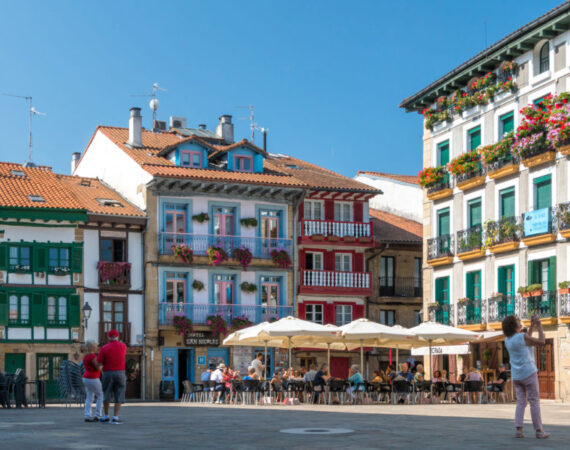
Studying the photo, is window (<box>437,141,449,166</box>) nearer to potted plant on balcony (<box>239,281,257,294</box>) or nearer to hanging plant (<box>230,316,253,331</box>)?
potted plant on balcony (<box>239,281,257,294</box>)

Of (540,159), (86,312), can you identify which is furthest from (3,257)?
(540,159)

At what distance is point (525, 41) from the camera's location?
132ft

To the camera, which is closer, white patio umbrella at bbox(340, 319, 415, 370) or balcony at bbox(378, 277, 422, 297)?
white patio umbrella at bbox(340, 319, 415, 370)

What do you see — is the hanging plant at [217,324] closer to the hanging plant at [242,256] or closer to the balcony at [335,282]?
the hanging plant at [242,256]

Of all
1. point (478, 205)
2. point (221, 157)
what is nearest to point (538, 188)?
point (478, 205)

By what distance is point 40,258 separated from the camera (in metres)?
46.5

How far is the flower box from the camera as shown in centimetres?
3897

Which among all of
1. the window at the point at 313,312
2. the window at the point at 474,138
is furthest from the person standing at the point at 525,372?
the window at the point at 313,312

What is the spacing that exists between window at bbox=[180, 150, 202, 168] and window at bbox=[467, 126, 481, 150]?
534 inches

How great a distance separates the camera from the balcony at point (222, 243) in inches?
1943

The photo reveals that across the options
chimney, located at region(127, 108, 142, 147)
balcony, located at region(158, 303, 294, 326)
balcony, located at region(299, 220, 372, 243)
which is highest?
chimney, located at region(127, 108, 142, 147)

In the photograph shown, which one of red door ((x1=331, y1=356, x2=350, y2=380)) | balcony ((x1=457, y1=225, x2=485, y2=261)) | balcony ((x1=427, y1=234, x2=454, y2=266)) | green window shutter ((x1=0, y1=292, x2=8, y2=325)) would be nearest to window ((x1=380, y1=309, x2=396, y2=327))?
red door ((x1=331, y1=356, x2=350, y2=380))

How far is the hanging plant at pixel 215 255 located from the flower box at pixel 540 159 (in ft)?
50.8

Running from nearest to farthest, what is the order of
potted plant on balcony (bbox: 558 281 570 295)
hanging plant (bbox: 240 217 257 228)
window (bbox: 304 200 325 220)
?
potted plant on balcony (bbox: 558 281 570 295)
hanging plant (bbox: 240 217 257 228)
window (bbox: 304 200 325 220)
